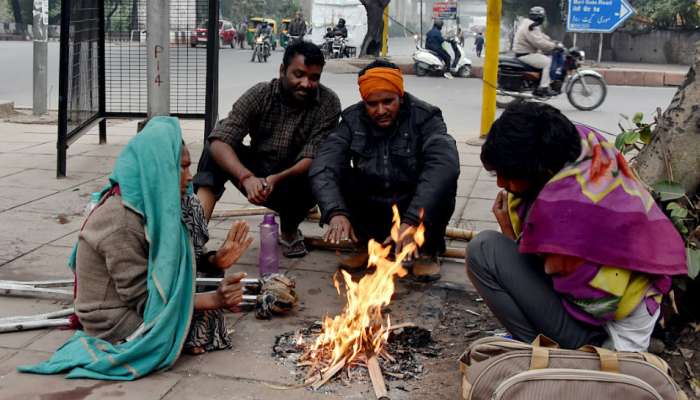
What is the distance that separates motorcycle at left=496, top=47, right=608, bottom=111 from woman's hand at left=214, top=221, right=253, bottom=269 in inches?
353

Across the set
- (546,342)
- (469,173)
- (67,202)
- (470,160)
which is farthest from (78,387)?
(470,160)

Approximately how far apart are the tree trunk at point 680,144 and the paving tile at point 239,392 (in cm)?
172

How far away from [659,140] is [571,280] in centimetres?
130

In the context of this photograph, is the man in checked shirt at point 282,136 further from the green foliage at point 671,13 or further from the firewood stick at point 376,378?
the green foliage at point 671,13

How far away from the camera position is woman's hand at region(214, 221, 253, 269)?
3.52 meters

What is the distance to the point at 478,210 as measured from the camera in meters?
6.01

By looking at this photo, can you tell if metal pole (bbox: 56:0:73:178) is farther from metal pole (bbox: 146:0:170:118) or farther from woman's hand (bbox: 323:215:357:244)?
woman's hand (bbox: 323:215:357:244)

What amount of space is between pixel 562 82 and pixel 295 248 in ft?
28.3

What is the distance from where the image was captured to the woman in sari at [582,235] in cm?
268

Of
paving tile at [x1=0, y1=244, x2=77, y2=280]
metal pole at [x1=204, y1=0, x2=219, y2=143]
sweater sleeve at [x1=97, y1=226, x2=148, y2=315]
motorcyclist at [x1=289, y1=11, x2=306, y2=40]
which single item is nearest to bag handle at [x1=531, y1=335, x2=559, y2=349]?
sweater sleeve at [x1=97, y1=226, x2=148, y2=315]

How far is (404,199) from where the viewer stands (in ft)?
14.5

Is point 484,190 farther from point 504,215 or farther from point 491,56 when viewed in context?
point 504,215

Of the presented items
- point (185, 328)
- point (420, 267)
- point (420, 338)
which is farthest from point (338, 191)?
point (185, 328)

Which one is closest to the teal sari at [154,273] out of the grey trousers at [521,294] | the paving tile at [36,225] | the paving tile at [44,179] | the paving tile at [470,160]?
the grey trousers at [521,294]
